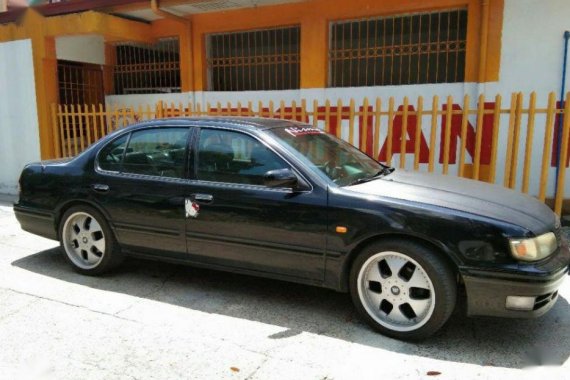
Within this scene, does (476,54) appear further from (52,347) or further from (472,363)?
(52,347)

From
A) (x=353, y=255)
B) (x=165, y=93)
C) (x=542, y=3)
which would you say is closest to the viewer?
(x=353, y=255)

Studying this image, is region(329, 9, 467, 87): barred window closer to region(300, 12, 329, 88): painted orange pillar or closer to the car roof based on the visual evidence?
region(300, 12, 329, 88): painted orange pillar

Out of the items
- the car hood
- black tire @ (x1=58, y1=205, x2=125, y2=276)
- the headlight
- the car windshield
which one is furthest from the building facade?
black tire @ (x1=58, y1=205, x2=125, y2=276)

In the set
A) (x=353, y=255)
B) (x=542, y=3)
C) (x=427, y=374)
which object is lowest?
(x=427, y=374)

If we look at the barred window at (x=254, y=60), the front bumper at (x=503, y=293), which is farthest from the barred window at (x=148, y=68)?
the front bumper at (x=503, y=293)

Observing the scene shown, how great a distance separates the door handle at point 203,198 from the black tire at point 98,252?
1045 millimetres

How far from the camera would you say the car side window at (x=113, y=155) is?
4.43 m

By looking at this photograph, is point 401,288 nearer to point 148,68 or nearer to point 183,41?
point 183,41

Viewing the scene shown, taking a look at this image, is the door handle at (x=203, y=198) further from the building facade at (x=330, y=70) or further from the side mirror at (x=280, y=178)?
the building facade at (x=330, y=70)

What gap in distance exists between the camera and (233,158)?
3.93m

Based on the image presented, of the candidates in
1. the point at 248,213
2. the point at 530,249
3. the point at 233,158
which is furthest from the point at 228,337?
the point at 530,249

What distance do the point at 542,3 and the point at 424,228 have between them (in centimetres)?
522

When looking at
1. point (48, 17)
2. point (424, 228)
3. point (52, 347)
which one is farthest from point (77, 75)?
point (424, 228)

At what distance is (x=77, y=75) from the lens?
34.2ft
